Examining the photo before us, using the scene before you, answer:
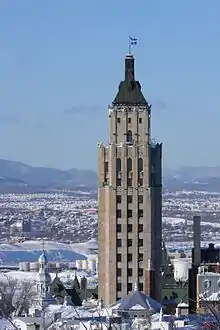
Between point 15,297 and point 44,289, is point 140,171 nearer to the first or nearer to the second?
point 44,289

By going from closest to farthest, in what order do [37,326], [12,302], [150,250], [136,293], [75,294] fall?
[37,326]
[136,293]
[150,250]
[75,294]
[12,302]

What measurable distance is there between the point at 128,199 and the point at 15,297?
70.1 ft

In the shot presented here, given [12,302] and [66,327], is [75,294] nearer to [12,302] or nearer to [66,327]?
[12,302]

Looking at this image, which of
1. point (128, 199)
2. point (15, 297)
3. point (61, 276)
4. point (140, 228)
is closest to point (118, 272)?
point (140, 228)

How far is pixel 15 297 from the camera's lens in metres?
96.9

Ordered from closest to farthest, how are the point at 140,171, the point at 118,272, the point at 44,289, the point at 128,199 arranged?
the point at 118,272
the point at 128,199
the point at 140,171
the point at 44,289

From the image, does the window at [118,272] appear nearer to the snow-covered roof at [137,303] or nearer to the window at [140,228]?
the window at [140,228]

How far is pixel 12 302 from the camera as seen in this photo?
90062 mm

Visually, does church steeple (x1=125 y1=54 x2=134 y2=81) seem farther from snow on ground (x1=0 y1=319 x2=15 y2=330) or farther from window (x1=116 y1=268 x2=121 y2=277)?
snow on ground (x1=0 y1=319 x2=15 y2=330)

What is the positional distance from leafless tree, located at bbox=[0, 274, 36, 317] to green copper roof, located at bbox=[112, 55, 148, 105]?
31.9ft

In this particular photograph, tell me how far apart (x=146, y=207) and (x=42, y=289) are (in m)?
5.94

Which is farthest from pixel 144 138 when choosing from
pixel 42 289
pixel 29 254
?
pixel 29 254

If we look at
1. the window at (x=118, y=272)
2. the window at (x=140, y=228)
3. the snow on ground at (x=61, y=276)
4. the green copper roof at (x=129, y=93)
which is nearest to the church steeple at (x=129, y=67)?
the green copper roof at (x=129, y=93)

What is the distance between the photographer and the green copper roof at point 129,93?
254 feet
